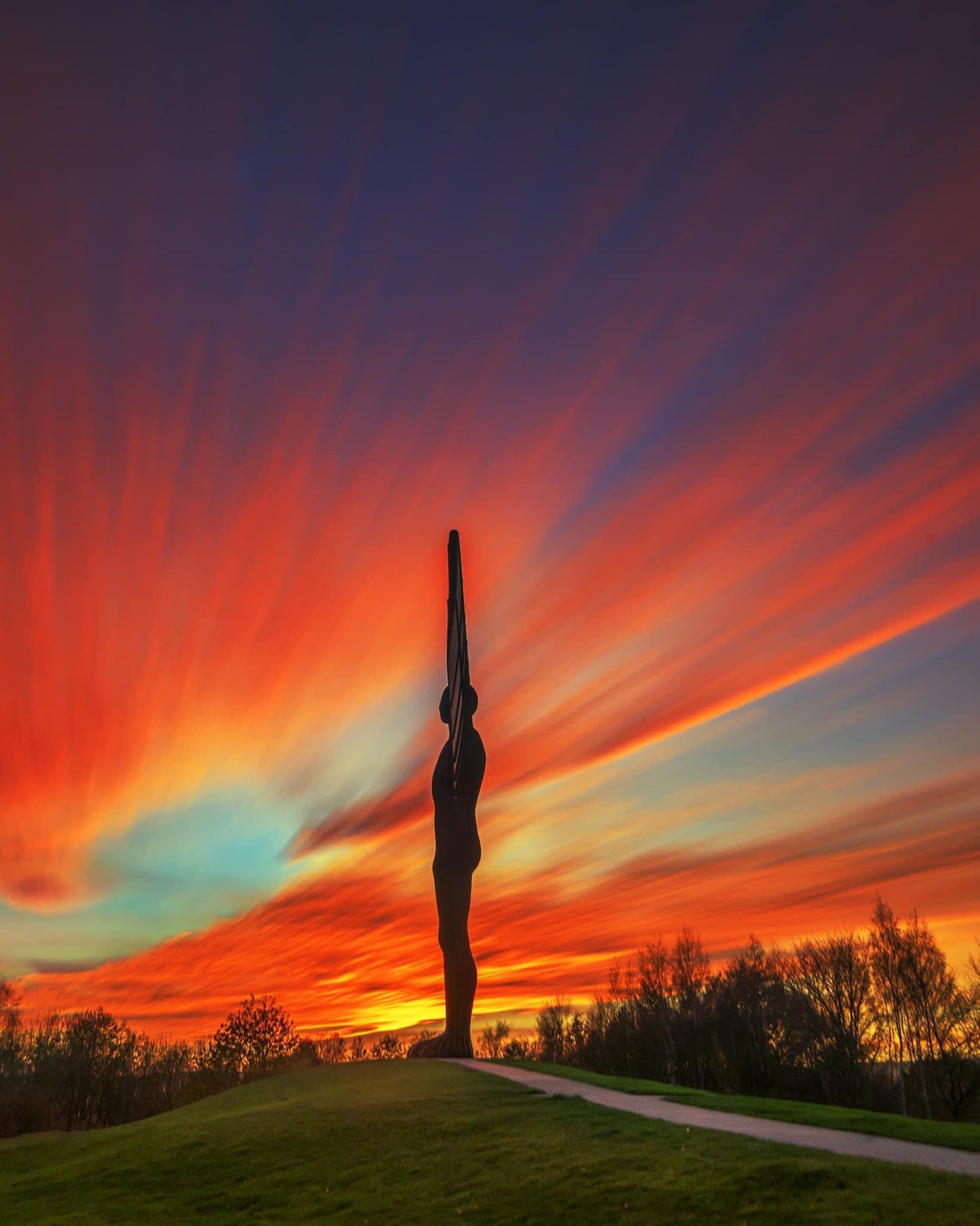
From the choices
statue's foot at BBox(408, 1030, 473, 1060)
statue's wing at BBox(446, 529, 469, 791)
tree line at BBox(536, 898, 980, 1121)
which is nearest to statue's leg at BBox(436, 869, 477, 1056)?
statue's foot at BBox(408, 1030, 473, 1060)

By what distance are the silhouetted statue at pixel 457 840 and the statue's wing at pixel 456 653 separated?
44 millimetres

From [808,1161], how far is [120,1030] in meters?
81.2

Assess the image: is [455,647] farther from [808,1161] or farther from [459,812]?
[808,1161]

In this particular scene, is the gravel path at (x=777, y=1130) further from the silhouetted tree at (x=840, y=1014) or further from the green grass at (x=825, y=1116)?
the silhouetted tree at (x=840, y=1014)

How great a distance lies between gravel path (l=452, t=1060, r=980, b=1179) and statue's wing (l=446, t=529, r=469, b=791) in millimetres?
15867

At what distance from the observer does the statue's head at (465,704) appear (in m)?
37.7

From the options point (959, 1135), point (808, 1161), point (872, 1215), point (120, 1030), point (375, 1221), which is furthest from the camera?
point (120, 1030)

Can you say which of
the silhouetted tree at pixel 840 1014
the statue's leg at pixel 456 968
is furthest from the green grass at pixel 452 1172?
the silhouetted tree at pixel 840 1014

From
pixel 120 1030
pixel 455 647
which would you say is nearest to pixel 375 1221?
pixel 455 647

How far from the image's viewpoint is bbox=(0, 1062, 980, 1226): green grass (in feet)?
33.8

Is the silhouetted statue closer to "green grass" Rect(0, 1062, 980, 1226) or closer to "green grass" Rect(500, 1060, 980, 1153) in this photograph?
"green grass" Rect(0, 1062, 980, 1226)

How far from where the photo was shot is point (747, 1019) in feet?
214

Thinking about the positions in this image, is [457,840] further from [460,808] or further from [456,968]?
[456,968]

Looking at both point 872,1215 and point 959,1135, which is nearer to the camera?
point 872,1215
